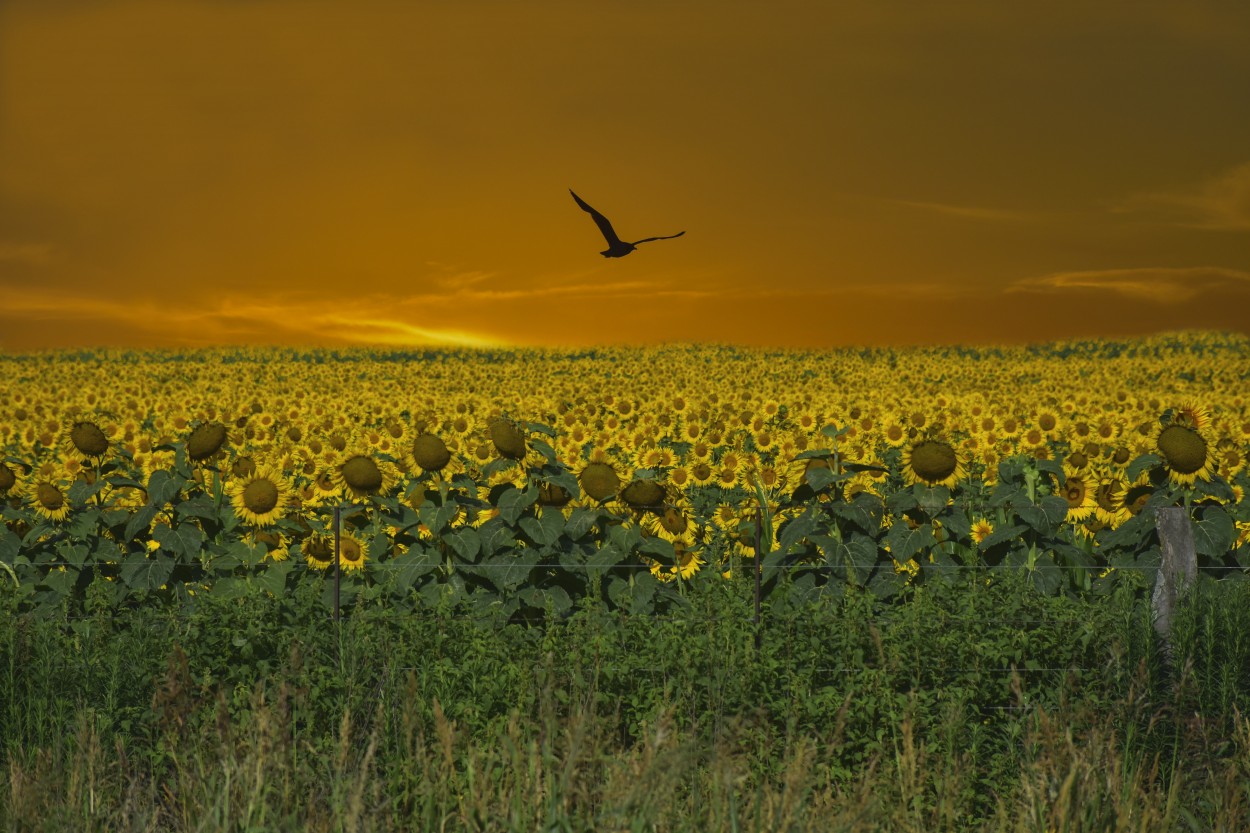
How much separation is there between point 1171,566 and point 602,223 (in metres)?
4.31

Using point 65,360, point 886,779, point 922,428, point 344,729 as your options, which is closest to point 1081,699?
point 886,779

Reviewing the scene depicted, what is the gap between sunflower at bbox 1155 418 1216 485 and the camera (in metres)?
8.82

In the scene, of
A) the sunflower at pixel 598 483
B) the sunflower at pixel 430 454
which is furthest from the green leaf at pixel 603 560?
the sunflower at pixel 430 454

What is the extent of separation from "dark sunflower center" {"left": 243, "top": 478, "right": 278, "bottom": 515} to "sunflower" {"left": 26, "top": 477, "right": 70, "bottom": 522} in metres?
1.25

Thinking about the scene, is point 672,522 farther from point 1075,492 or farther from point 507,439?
point 1075,492

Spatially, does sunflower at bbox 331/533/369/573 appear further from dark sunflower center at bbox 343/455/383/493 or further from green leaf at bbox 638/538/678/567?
green leaf at bbox 638/538/678/567

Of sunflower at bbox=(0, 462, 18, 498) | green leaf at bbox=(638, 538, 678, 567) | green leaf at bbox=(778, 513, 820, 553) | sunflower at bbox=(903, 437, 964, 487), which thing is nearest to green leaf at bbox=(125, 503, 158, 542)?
sunflower at bbox=(0, 462, 18, 498)

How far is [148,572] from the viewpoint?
8.46m

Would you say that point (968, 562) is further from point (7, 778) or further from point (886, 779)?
point (7, 778)

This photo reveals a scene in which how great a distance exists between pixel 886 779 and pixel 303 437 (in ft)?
30.3

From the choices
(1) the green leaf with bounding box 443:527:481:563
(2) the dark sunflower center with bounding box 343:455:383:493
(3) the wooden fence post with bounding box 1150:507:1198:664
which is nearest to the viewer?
(3) the wooden fence post with bounding box 1150:507:1198:664

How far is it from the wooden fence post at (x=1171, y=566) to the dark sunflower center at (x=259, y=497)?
556cm

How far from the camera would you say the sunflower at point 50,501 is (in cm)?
902

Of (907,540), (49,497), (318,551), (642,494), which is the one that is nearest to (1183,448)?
(907,540)
